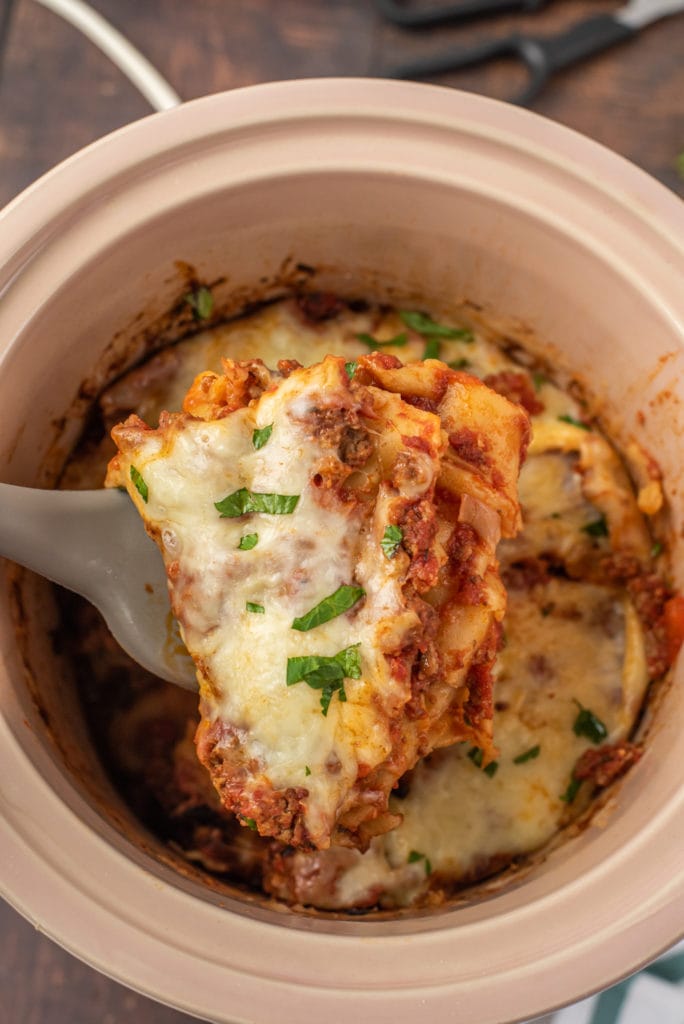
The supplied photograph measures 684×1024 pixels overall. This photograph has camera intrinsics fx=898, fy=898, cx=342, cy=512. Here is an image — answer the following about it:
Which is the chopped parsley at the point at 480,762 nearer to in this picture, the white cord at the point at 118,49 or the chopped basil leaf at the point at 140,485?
the chopped basil leaf at the point at 140,485

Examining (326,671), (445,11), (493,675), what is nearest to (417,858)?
(493,675)

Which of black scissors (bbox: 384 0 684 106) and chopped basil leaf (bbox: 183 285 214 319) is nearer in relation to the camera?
chopped basil leaf (bbox: 183 285 214 319)

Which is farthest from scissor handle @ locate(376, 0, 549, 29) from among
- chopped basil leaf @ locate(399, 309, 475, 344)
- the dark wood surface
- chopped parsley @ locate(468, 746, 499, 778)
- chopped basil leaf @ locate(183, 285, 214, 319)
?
chopped parsley @ locate(468, 746, 499, 778)

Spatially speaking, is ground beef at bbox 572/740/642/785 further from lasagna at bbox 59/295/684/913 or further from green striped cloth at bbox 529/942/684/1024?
green striped cloth at bbox 529/942/684/1024

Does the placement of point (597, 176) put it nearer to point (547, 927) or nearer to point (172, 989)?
point (547, 927)

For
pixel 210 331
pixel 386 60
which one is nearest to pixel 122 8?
Result: pixel 386 60

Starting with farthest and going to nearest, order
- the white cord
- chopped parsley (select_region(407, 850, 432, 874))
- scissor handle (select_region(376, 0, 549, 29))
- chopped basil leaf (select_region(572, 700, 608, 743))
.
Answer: scissor handle (select_region(376, 0, 549, 29))
the white cord
chopped basil leaf (select_region(572, 700, 608, 743))
chopped parsley (select_region(407, 850, 432, 874))
